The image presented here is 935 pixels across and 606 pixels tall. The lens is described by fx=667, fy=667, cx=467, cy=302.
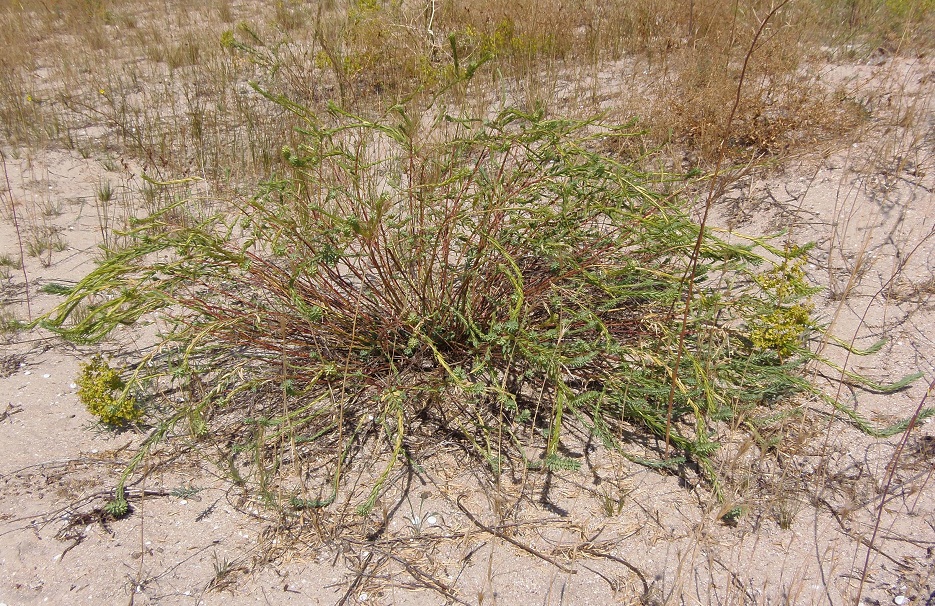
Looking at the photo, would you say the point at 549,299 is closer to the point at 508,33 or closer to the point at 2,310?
the point at 2,310

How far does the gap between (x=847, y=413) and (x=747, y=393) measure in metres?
0.38

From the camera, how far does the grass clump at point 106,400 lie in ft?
8.72

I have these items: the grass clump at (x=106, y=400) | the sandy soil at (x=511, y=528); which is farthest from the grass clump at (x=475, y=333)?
the sandy soil at (x=511, y=528)

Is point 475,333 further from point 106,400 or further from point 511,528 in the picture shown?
point 106,400

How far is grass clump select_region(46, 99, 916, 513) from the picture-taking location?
2.47 m

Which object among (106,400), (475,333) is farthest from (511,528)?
(106,400)

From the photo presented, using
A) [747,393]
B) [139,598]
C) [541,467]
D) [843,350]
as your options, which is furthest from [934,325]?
[139,598]

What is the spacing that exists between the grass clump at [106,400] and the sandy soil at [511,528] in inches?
3.6

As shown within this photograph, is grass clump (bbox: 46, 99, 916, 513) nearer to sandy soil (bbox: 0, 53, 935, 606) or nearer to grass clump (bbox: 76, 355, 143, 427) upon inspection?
grass clump (bbox: 76, 355, 143, 427)

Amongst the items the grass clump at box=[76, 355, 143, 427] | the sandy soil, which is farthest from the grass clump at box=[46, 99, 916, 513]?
the sandy soil

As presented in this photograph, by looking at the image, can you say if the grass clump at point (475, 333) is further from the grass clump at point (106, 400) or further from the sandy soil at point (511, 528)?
the sandy soil at point (511, 528)

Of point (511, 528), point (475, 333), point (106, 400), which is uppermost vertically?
point (475, 333)

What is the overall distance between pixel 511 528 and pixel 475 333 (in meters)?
0.82

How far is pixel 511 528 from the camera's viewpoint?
2252mm
